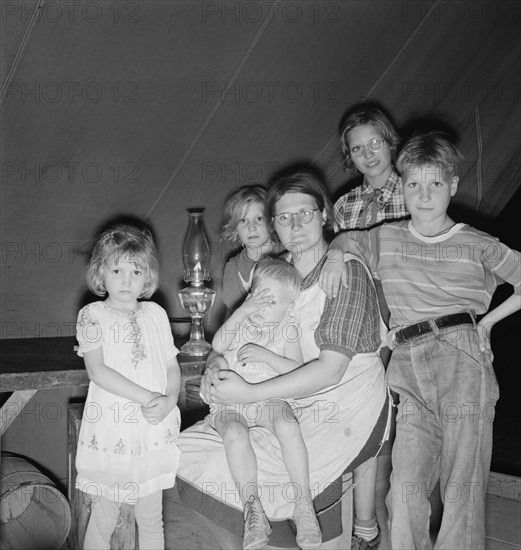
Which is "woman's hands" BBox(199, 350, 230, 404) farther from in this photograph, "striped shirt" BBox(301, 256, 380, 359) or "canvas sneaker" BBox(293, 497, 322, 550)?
"canvas sneaker" BBox(293, 497, 322, 550)

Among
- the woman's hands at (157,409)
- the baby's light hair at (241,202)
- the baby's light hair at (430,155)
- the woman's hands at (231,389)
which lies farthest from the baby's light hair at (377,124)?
the woman's hands at (157,409)

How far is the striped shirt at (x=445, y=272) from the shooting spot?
227 cm

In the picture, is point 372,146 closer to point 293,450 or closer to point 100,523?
point 293,450

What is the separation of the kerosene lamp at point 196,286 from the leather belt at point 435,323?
77 centimetres

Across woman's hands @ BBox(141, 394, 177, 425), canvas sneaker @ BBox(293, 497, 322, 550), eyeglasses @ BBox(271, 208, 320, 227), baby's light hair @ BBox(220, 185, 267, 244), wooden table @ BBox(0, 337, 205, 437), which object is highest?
baby's light hair @ BBox(220, 185, 267, 244)

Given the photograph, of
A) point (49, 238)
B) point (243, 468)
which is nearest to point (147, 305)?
point (243, 468)

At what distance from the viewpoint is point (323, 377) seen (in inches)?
85.9

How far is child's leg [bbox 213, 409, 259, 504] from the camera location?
213 centimetres

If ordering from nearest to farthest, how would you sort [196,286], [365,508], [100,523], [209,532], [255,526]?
[255,526] < [100,523] < [365,508] < [196,286] < [209,532]

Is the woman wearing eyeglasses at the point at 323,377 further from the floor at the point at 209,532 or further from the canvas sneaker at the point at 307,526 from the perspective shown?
the floor at the point at 209,532

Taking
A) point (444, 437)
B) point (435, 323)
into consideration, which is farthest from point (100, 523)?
point (435, 323)

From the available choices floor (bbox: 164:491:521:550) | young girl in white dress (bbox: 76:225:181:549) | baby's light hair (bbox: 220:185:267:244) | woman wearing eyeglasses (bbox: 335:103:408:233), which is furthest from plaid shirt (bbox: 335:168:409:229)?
floor (bbox: 164:491:521:550)

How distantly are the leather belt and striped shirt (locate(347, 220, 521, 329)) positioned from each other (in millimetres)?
19

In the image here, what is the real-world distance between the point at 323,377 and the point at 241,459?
0.32 m
